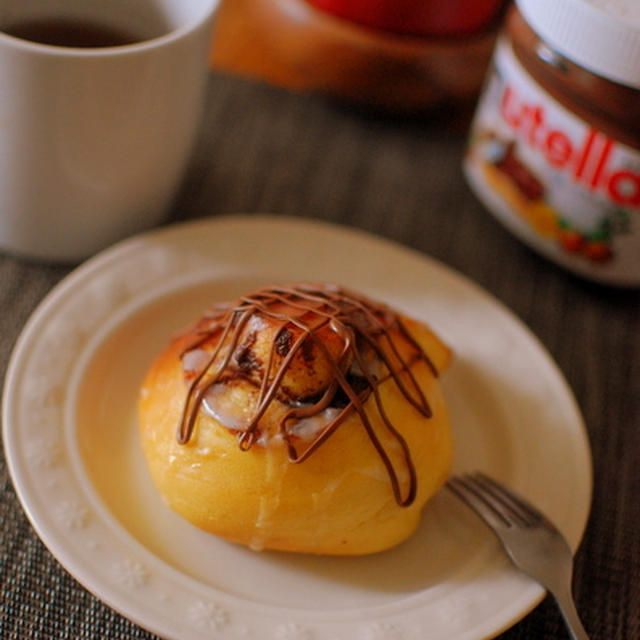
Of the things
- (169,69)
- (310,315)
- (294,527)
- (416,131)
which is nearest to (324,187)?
(416,131)

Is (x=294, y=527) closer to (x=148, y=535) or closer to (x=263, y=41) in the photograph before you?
(x=148, y=535)

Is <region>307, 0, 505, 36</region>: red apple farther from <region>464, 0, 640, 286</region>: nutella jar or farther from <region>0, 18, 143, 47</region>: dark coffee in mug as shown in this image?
<region>0, 18, 143, 47</region>: dark coffee in mug

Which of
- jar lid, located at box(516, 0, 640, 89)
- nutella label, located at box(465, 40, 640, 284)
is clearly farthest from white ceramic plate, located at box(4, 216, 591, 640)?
jar lid, located at box(516, 0, 640, 89)

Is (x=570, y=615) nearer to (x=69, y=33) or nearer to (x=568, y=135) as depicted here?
(x=568, y=135)

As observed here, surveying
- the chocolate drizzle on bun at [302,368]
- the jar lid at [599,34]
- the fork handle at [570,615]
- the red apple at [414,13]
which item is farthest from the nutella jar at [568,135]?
the fork handle at [570,615]

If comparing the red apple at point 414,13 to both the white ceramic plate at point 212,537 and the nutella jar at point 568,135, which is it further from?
the white ceramic plate at point 212,537

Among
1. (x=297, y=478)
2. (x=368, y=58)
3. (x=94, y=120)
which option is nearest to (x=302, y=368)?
(x=297, y=478)
